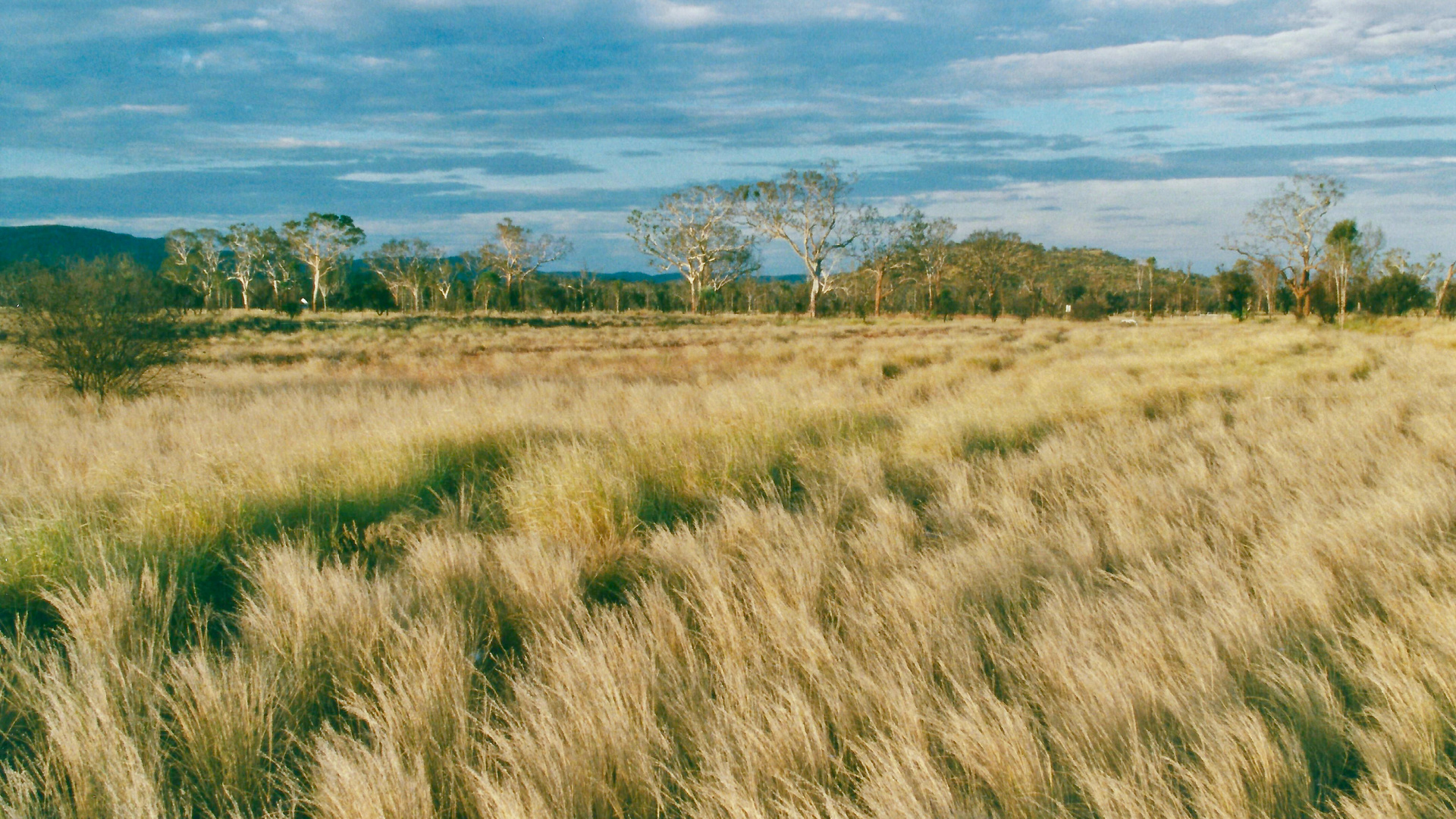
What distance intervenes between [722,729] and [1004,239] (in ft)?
241

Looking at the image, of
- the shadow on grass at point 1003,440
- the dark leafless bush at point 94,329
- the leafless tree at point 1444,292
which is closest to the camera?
the shadow on grass at point 1003,440

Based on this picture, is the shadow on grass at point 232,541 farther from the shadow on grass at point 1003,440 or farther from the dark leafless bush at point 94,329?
the dark leafless bush at point 94,329

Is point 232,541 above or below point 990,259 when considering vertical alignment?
below

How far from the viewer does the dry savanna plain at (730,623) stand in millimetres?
2166

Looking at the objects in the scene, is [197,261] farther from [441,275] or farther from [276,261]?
[441,275]

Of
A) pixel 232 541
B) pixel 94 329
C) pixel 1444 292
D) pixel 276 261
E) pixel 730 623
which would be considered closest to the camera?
pixel 730 623

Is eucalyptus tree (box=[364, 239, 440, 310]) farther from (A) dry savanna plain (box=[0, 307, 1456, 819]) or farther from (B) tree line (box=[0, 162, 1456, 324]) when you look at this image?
(A) dry savanna plain (box=[0, 307, 1456, 819])

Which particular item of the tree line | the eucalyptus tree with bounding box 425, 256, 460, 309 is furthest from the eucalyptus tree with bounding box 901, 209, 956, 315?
the eucalyptus tree with bounding box 425, 256, 460, 309

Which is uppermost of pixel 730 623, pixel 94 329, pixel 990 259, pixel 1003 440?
pixel 990 259

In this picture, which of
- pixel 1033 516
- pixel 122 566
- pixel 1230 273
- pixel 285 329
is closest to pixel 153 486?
pixel 122 566

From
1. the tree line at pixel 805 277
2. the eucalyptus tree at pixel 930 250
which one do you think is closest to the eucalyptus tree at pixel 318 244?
the tree line at pixel 805 277

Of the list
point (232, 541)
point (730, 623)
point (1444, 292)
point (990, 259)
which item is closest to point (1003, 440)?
point (730, 623)

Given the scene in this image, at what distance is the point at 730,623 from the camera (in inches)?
118

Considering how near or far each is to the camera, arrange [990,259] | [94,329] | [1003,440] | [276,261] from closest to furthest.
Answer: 1. [1003,440]
2. [94,329]
3. [990,259]
4. [276,261]
